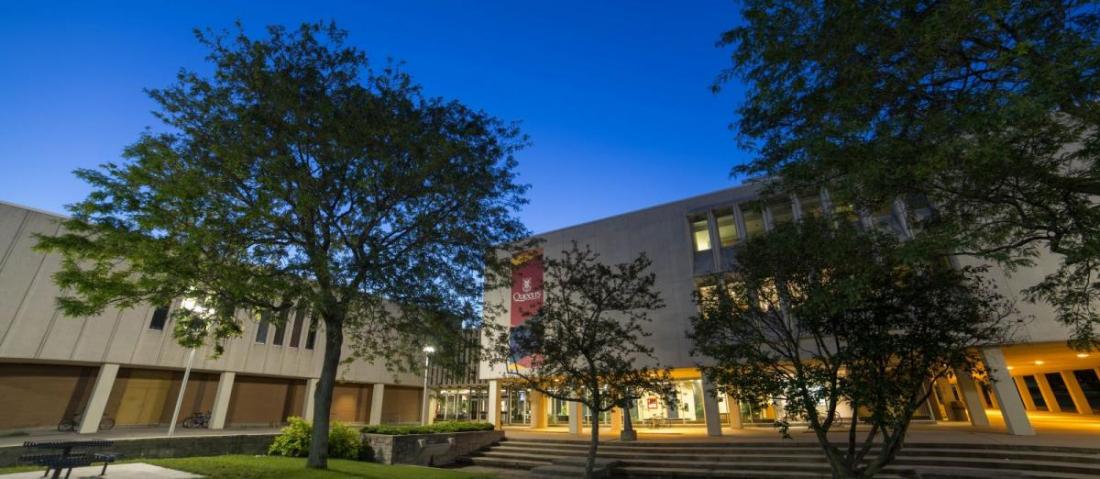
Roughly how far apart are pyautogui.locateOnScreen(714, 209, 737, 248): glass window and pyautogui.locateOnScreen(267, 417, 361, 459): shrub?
60.2 feet

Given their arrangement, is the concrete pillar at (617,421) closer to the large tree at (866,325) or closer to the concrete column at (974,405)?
the concrete column at (974,405)

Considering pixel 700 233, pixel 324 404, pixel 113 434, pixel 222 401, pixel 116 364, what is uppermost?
pixel 700 233

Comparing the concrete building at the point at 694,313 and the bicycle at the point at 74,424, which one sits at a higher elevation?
the concrete building at the point at 694,313

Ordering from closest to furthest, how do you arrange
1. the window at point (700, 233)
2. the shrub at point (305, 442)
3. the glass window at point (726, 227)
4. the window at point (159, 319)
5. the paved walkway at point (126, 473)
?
the paved walkway at point (126, 473), the shrub at point (305, 442), the glass window at point (726, 227), the window at point (700, 233), the window at point (159, 319)

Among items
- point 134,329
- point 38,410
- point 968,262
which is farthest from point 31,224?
point 968,262

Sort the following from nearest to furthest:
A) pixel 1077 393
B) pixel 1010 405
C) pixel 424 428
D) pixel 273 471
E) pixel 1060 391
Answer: pixel 273 471
pixel 1010 405
pixel 424 428
pixel 1077 393
pixel 1060 391

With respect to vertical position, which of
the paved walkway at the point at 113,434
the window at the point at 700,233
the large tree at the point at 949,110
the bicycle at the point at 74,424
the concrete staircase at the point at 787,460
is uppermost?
the window at the point at 700,233

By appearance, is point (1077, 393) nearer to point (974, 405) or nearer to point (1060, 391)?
point (1060, 391)

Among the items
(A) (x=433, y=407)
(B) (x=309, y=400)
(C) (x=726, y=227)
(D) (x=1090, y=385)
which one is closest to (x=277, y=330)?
(B) (x=309, y=400)

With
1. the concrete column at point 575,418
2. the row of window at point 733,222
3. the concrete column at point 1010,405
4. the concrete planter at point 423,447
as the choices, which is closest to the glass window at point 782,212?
the row of window at point 733,222

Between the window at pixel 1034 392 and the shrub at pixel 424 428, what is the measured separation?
37.0 metres

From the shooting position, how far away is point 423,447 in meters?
18.1

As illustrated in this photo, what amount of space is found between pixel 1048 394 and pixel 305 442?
43.0 m

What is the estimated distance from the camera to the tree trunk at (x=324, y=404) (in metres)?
11.5
